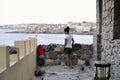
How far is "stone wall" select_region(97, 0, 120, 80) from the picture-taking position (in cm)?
682

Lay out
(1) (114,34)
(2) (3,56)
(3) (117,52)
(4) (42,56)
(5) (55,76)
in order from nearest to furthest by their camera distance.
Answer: (2) (3,56), (3) (117,52), (1) (114,34), (5) (55,76), (4) (42,56)

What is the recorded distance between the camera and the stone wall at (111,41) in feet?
22.4

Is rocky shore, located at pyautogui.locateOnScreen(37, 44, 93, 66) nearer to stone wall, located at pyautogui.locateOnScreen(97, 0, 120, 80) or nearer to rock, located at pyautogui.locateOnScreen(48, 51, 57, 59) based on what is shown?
rock, located at pyautogui.locateOnScreen(48, 51, 57, 59)

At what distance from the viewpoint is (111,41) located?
7340 millimetres

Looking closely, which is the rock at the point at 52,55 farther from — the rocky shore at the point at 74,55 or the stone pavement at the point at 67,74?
the stone pavement at the point at 67,74

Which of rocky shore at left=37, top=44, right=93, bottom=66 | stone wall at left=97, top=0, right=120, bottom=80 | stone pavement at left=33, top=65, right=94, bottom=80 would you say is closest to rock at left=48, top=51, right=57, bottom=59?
rocky shore at left=37, top=44, right=93, bottom=66

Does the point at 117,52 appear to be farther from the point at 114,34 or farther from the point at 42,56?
the point at 42,56

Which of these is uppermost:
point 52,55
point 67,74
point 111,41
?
point 111,41

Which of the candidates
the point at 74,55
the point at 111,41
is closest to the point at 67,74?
the point at 111,41

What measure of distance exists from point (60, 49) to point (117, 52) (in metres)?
4.72

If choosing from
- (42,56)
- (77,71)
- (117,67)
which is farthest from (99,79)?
(42,56)

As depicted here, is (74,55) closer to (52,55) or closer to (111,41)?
(52,55)

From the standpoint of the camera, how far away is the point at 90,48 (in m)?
11.2

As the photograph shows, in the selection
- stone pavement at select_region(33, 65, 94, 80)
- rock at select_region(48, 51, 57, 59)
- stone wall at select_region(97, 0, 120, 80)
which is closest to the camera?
stone wall at select_region(97, 0, 120, 80)
